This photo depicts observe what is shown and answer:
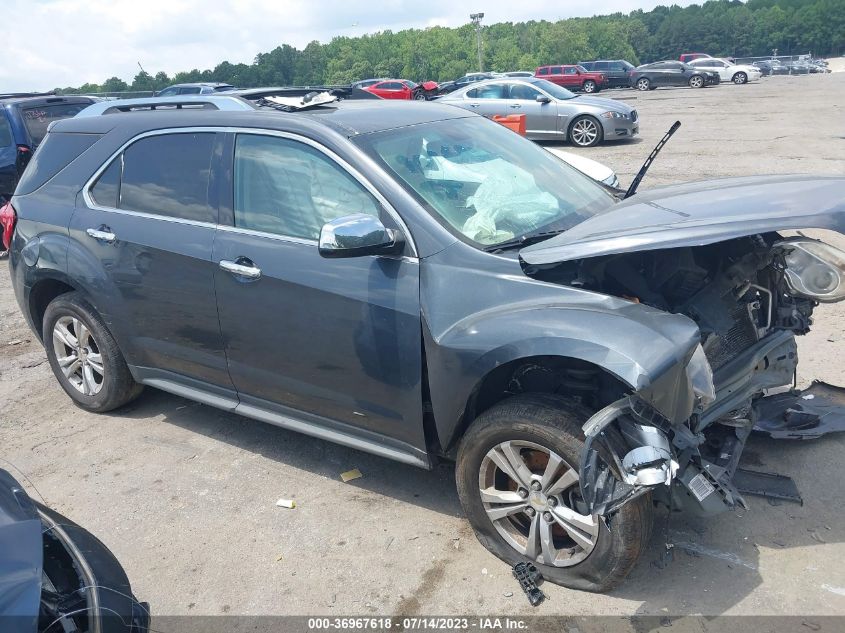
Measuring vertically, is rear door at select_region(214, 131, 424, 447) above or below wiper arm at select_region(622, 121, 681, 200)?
below

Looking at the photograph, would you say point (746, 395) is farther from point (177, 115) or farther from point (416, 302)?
point (177, 115)

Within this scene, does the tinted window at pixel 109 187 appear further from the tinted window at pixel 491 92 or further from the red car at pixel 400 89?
the red car at pixel 400 89

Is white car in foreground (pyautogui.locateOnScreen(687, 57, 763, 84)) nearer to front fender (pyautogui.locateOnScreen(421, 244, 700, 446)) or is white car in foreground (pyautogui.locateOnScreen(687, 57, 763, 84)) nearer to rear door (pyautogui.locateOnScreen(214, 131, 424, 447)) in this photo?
rear door (pyautogui.locateOnScreen(214, 131, 424, 447))

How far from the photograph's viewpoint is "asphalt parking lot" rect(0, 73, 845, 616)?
3.10m

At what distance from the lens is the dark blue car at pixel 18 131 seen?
10.4 metres

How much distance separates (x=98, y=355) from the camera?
15.7 ft

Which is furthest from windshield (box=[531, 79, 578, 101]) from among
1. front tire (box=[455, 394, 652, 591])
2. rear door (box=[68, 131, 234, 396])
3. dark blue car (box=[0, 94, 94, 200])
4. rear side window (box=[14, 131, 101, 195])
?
front tire (box=[455, 394, 652, 591])

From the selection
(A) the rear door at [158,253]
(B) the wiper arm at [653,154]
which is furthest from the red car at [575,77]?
(A) the rear door at [158,253]

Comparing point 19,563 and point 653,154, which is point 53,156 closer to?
point 19,563

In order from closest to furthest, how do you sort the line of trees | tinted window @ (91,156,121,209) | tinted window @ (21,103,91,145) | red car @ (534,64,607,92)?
1. tinted window @ (91,156,121,209)
2. tinted window @ (21,103,91,145)
3. red car @ (534,64,607,92)
4. the line of trees

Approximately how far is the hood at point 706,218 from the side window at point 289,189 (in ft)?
3.12

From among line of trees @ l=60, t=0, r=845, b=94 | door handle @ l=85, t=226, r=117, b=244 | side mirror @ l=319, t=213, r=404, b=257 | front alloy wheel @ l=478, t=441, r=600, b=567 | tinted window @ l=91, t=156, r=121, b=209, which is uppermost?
line of trees @ l=60, t=0, r=845, b=94

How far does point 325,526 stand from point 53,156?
306 centimetres

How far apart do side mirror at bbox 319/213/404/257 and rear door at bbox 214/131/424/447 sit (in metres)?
0.12
